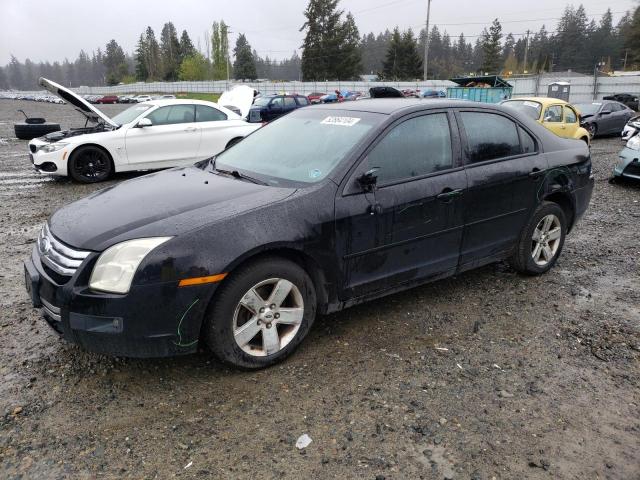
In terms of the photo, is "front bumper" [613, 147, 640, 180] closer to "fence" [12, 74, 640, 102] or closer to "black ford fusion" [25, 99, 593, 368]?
"black ford fusion" [25, 99, 593, 368]

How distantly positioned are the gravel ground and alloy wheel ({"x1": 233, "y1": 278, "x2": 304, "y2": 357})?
20cm

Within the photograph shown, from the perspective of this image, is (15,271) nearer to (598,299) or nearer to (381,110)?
(381,110)

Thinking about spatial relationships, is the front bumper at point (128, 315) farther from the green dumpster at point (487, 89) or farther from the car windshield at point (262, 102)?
the green dumpster at point (487, 89)

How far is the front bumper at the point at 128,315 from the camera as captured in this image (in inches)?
106

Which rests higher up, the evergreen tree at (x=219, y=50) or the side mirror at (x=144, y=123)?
the evergreen tree at (x=219, y=50)

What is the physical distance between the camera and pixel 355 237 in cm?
333

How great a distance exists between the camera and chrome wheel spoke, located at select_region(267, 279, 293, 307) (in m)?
3.08

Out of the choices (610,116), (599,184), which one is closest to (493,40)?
(610,116)

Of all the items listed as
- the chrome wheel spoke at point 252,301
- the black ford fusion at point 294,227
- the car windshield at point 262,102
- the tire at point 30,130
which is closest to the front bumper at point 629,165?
the black ford fusion at point 294,227

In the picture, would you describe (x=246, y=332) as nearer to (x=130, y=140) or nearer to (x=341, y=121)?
(x=341, y=121)

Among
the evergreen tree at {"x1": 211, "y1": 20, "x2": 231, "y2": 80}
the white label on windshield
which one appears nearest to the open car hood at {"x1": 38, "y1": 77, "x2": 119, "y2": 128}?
the white label on windshield

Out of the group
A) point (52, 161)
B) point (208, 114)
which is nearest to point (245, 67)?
point (208, 114)

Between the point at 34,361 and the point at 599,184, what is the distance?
9673 millimetres

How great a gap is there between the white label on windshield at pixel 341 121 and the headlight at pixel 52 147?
6.95 metres
